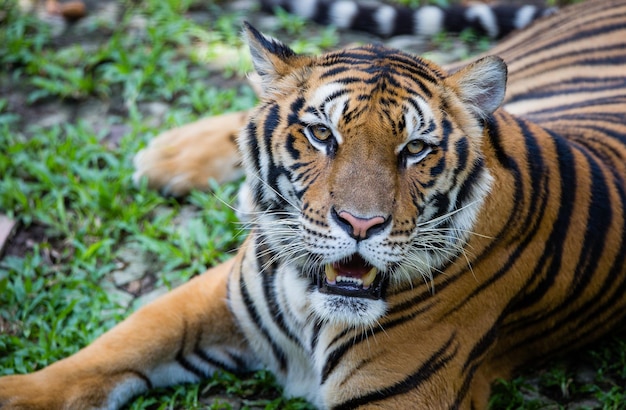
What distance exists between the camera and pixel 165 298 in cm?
254

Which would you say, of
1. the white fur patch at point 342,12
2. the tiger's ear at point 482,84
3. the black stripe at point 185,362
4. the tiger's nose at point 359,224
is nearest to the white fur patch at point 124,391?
the black stripe at point 185,362

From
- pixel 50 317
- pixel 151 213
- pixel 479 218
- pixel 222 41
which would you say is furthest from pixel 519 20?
pixel 50 317

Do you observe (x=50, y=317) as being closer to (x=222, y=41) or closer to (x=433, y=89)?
(x=433, y=89)

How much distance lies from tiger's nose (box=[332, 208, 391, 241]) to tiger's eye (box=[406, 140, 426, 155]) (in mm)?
185

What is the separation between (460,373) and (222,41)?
103 inches

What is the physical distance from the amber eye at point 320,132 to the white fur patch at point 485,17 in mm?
2623

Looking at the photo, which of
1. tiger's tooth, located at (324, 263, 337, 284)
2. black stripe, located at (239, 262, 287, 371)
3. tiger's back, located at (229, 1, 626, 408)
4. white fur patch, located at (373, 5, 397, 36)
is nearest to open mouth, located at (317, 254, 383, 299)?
tiger's tooth, located at (324, 263, 337, 284)

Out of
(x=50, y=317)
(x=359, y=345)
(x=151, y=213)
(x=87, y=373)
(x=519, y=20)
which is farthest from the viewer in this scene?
(x=519, y=20)

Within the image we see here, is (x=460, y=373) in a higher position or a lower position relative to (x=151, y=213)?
lower

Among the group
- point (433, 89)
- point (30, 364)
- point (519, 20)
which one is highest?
point (519, 20)

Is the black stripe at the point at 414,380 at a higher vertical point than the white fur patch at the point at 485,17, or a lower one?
lower

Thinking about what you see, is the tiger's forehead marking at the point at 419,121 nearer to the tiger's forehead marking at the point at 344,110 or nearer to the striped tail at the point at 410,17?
the tiger's forehead marking at the point at 344,110

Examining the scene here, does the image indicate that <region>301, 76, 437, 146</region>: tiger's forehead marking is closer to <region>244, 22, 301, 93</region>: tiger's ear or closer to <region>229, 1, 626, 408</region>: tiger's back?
<region>229, 1, 626, 408</region>: tiger's back

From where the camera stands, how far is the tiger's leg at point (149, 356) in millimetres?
2301
